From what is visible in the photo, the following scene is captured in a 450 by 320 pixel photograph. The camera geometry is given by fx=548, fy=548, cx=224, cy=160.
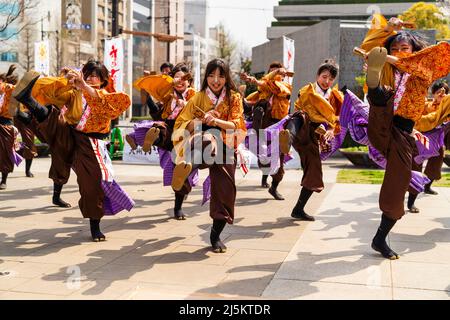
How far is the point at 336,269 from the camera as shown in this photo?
4.52 metres

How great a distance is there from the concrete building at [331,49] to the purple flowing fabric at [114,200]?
37.6ft

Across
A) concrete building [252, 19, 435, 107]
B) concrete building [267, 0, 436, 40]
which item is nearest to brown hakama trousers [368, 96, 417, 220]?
concrete building [252, 19, 435, 107]

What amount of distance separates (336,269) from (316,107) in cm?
235

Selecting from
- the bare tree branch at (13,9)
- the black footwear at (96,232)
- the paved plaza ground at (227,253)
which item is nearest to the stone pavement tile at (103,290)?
the paved plaza ground at (227,253)

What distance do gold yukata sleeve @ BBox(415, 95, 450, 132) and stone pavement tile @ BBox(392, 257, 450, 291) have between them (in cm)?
190

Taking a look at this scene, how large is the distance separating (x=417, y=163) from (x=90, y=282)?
442 cm

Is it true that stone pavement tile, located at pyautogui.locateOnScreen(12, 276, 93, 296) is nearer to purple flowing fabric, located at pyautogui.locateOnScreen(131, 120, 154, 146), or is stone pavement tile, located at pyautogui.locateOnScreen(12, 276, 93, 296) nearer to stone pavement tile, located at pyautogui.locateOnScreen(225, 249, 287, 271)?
stone pavement tile, located at pyautogui.locateOnScreen(225, 249, 287, 271)

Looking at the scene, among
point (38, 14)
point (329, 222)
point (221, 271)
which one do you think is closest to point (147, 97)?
point (329, 222)

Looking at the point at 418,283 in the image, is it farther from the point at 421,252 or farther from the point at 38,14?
the point at 38,14

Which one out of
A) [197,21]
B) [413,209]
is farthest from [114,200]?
[197,21]

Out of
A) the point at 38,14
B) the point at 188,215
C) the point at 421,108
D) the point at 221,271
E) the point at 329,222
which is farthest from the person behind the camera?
the point at 38,14

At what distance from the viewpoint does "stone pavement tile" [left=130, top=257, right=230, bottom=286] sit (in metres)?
4.19
